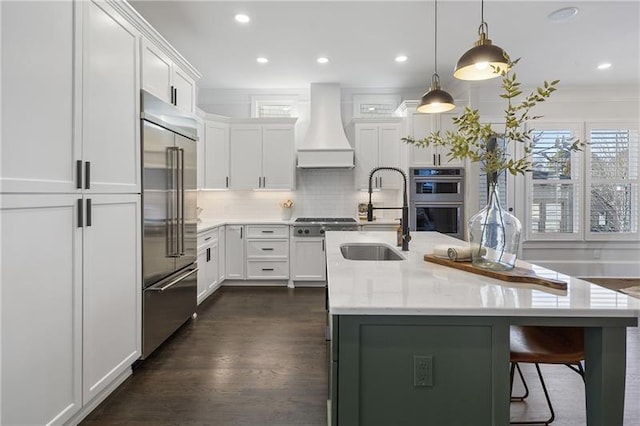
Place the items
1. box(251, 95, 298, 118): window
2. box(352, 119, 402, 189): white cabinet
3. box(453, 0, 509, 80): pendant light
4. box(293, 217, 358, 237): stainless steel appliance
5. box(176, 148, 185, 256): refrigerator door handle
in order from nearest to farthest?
box(453, 0, 509, 80): pendant light < box(176, 148, 185, 256): refrigerator door handle < box(293, 217, 358, 237): stainless steel appliance < box(352, 119, 402, 189): white cabinet < box(251, 95, 298, 118): window

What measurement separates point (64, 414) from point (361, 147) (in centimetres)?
430

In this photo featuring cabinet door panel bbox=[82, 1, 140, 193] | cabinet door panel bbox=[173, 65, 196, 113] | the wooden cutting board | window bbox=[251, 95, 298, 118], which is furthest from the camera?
window bbox=[251, 95, 298, 118]

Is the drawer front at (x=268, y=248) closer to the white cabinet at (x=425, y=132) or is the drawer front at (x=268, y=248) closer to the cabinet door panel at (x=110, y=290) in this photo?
the white cabinet at (x=425, y=132)

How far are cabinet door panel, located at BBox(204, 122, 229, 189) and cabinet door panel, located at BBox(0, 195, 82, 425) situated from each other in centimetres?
315

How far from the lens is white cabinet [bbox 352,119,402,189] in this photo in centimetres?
504

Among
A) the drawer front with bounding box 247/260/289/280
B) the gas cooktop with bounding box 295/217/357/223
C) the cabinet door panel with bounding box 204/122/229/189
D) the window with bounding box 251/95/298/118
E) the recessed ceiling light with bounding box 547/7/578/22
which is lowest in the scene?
the drawer front with bounding box 247/260/289/280

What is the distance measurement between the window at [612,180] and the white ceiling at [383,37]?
82 cm

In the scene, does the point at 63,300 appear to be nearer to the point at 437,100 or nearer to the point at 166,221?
the point at 166,221

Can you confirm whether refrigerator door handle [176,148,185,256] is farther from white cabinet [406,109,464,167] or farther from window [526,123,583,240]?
window [526,123,583,240]

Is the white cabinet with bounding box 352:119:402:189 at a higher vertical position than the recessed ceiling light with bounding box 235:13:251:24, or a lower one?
lower

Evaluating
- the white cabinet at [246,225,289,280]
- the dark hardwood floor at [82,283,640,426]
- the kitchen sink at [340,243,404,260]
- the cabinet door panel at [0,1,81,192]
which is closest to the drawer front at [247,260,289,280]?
the white cabinet at [246,225,289,280]

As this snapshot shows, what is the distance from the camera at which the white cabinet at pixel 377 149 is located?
5.04 meters

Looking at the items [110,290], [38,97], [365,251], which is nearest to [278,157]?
[365,251]

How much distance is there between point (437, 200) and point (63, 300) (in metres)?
4.27
